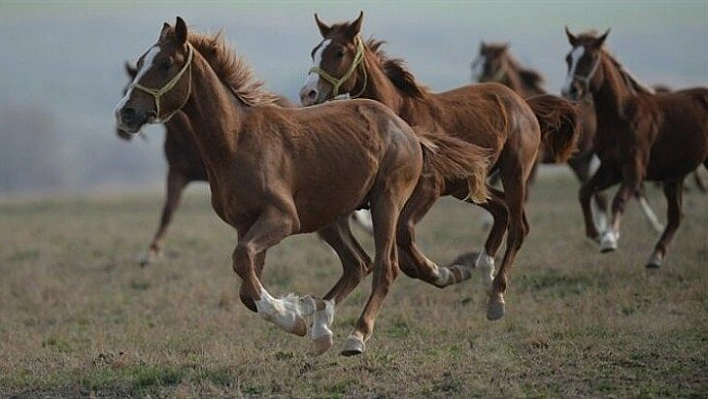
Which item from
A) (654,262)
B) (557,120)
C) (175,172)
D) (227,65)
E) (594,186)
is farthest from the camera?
(175,172)

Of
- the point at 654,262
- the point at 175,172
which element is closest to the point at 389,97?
the point at 654,262

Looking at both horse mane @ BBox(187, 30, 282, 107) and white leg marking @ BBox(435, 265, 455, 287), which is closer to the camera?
horse mane @ BBox(187, 30, 282, 107)

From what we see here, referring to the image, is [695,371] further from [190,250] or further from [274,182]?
[190,250]

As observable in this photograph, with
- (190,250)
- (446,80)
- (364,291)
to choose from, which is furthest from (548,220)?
(446,80)

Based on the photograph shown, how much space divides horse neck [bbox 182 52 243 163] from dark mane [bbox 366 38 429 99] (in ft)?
7.51

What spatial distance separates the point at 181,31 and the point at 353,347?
225 cm

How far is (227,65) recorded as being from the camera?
847 centimetres

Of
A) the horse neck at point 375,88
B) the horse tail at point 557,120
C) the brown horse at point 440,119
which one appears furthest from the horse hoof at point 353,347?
the horse tail at point 557,120

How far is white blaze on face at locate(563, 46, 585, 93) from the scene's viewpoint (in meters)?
13.2

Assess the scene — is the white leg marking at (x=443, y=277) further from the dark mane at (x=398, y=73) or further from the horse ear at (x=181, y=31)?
the horse ear at (x=181, y=31)

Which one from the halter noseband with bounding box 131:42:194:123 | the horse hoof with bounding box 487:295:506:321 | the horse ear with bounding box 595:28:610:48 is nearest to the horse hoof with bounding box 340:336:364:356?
the halter noseband with bounding box 131:42:194:123

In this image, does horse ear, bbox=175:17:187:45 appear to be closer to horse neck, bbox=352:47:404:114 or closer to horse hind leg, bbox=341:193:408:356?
horse hind leg, bbox=341:193:408:356

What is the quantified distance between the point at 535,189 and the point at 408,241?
19.9 meters

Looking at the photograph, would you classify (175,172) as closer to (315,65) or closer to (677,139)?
(677,139)
